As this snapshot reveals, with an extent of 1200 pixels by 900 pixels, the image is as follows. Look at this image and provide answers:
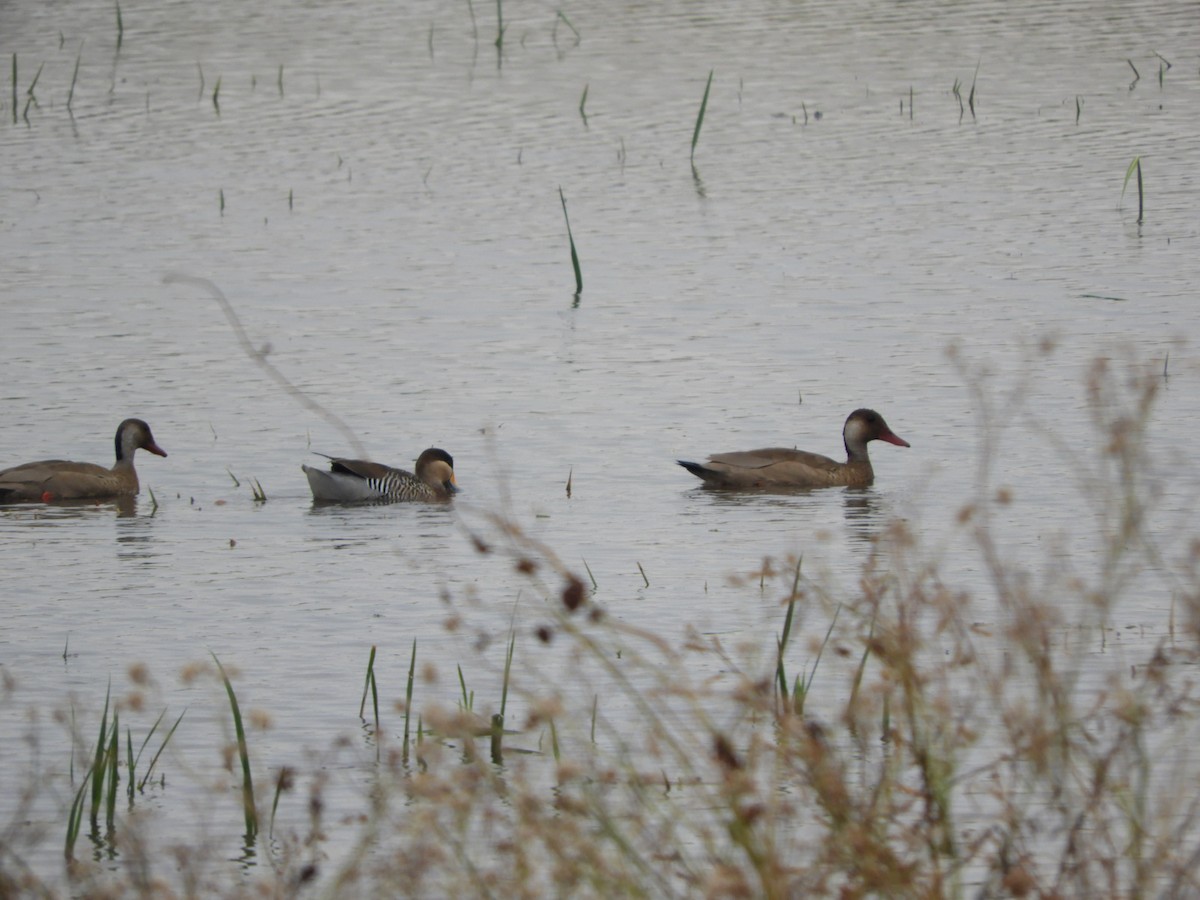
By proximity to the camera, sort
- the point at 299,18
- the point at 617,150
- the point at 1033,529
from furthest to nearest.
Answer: the point at 299,18 → the point at 617,150 → the point at 1033,529

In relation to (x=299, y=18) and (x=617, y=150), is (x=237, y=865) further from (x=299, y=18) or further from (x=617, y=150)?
(x=299, y=18)

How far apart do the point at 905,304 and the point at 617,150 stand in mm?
8255

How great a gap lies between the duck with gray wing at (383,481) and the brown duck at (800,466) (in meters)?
1.47

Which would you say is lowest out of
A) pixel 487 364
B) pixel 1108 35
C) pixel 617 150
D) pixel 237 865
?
pixel 237 865

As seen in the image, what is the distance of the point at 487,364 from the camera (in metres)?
17.0

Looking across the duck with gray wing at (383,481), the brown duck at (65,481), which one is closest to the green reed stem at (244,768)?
the duck with gray wing at (383,481)

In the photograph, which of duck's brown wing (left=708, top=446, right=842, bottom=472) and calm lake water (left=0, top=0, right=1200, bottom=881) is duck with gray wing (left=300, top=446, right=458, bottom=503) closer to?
calm lake water (left=0, top=0, right=1200, bottom=881)

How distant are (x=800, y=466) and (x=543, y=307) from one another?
5.94 m

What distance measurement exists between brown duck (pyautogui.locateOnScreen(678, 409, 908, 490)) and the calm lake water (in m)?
0.15

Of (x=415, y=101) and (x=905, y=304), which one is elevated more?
(x=415, y=101)

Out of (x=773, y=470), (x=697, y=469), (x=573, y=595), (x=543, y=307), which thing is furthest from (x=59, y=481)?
(x=573, y=595)

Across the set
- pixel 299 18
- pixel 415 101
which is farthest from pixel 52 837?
pixel 299 18

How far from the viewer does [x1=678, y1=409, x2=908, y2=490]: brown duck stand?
13.3 m

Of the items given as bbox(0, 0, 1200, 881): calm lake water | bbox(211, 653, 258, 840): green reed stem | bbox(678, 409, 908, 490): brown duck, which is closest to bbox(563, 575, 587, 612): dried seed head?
bbox(0, 0, 1200, 881): calm lake water
